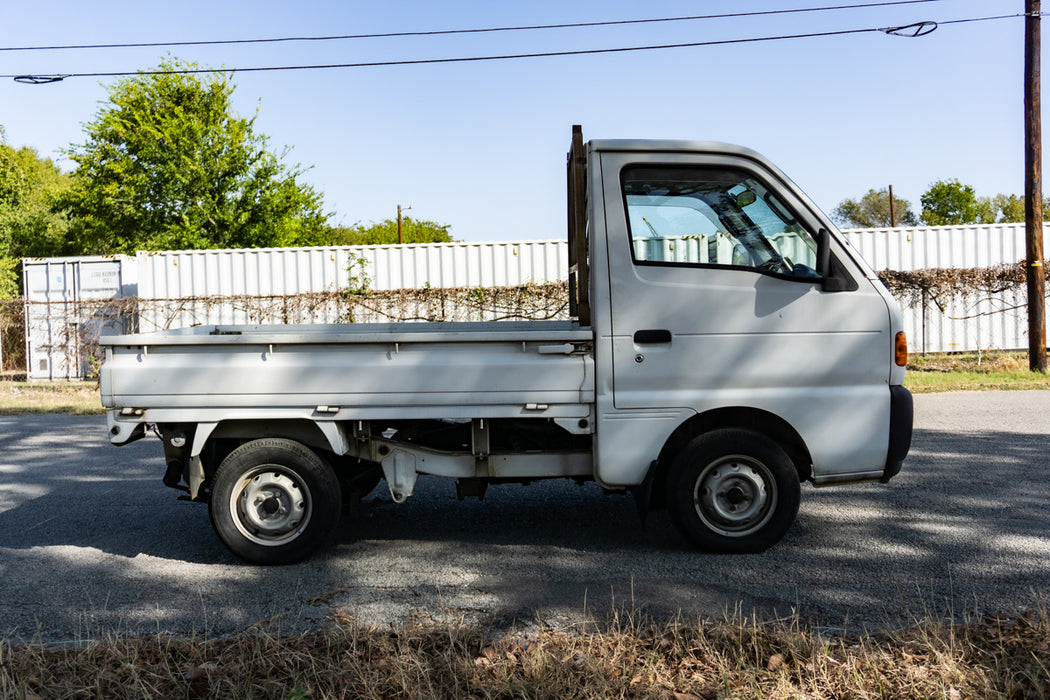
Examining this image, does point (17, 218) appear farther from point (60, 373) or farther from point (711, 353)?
point (711, 353)

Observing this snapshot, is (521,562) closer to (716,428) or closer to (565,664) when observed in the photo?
(716,428)

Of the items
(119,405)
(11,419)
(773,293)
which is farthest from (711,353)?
(11,419)

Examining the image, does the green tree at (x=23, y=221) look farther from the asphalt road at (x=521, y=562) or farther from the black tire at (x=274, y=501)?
the black tire at (x=274, y=501)

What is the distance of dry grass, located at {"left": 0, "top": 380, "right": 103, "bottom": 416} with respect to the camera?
13602mm

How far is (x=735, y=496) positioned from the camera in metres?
5.00

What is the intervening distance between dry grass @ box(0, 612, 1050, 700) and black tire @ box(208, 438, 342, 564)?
1256 mm

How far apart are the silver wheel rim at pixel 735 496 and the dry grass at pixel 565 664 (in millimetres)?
1262

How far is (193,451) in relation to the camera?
4906 mm

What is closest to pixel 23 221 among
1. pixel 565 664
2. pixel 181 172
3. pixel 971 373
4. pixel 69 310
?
pixel 181 172

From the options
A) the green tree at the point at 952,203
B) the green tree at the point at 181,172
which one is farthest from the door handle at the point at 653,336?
the green tree at the point at 952,203

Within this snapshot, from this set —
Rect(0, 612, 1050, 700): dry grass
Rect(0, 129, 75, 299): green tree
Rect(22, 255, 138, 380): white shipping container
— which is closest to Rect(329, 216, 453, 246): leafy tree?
Rect(0, 129, 75, 299): green tree

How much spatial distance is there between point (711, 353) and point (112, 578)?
352 centimetres

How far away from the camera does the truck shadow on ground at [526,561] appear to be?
420 centimetres

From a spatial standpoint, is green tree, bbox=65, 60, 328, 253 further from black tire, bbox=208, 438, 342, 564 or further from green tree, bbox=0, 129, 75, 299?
black tire, bbox=208, 438, 342, 564
